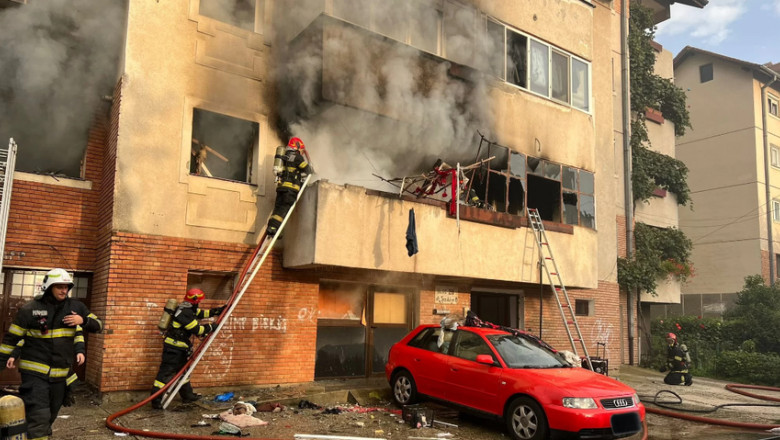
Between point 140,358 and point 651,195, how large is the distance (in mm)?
16796

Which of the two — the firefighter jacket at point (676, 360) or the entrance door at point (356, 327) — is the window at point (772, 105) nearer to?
the firefighter jacket at point (676, 360)

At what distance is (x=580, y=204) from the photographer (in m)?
13.4

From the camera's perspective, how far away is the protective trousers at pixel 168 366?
7789 millimetres

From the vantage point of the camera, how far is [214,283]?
937 centimetres

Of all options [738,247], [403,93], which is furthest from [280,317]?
[738,247]

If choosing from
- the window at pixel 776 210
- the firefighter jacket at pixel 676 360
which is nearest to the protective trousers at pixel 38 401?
the firefighter jacket at pixel 676 360

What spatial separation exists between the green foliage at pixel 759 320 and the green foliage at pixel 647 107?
504 centimetres

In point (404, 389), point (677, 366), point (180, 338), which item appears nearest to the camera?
point (180, 338)

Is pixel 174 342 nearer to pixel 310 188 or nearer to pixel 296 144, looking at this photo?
pixel 310 188

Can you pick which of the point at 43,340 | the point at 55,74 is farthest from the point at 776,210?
the point at 43,340

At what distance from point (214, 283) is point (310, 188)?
7.30ft

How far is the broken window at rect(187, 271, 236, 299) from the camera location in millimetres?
9227

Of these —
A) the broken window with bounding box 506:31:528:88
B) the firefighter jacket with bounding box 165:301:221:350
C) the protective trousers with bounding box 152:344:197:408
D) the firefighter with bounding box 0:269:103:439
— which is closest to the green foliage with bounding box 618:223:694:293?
the broken window with bounding box 506:31:528:88

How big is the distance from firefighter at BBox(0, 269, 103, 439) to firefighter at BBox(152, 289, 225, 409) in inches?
95.3
